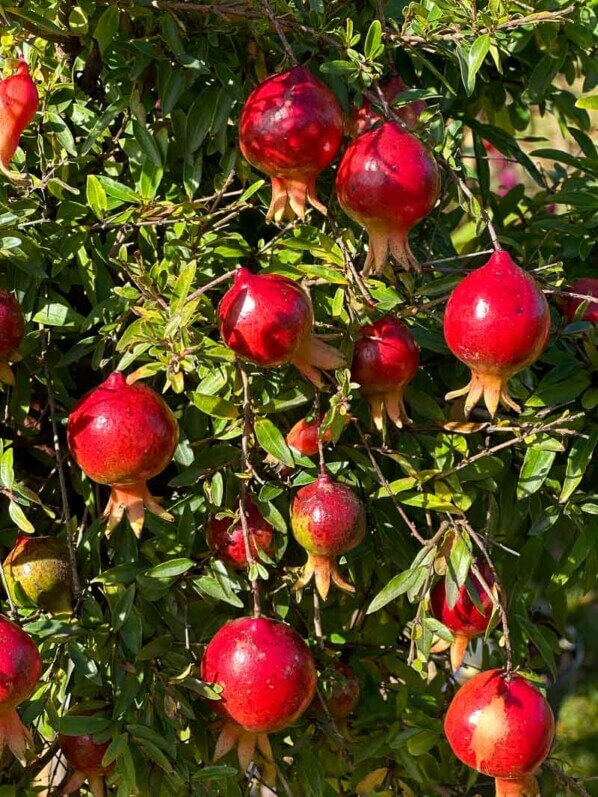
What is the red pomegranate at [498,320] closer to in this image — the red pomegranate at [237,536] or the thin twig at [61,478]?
the red pomegranate at [237,536]

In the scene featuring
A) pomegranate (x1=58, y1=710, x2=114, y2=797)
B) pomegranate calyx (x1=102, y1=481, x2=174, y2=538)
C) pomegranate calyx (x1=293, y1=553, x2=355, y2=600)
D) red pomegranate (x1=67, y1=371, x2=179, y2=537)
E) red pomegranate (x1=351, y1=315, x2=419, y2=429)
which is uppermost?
red pomegranate (x1=67, y1=371, x2=179, y2=537)

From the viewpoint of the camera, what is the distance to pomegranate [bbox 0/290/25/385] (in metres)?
1.12

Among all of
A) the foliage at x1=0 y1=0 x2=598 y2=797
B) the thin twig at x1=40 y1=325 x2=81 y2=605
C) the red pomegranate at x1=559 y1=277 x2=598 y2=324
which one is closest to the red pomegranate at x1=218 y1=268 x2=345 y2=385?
the foliage at x1=0 y1=0 x2=598 y2=797

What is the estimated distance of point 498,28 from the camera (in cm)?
116

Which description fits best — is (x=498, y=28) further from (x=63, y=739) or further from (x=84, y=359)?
(x=63, y=739)

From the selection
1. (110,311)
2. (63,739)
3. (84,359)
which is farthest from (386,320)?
(63,739)

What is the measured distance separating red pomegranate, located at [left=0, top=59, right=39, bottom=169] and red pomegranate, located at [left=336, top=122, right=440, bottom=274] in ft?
0.94

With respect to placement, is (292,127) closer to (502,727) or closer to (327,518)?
(327,518)

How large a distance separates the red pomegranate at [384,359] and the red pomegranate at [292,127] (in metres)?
0.15

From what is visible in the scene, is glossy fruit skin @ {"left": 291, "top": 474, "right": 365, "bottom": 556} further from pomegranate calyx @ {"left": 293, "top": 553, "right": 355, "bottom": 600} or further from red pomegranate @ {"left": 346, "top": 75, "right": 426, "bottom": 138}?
red pomegranate @ {"left": 346, "top": 75, "right": 426, "bottom": 138}

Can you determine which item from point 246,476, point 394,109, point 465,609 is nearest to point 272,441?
point 246,476

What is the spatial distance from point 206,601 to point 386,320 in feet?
1.21

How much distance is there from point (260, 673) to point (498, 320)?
0.38 metres

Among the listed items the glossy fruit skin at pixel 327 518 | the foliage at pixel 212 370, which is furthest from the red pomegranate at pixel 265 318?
the glossy fruit skin at pixel 327 518
